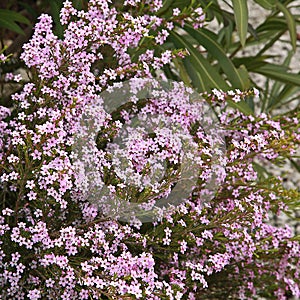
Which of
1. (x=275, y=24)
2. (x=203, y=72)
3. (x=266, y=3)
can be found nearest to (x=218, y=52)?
(x=203, y=72)

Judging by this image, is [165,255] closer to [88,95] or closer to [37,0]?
[88,95]

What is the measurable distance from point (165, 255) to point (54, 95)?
46cm

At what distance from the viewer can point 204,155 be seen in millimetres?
1279

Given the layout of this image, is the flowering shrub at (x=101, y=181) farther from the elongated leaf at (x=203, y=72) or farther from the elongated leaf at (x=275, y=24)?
the elongated leaf at (x=275, y=24)

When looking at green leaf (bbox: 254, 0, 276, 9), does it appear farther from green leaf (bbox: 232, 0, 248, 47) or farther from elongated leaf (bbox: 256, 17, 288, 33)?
elongated leaf (bbox: 256, 17, 288, 33)

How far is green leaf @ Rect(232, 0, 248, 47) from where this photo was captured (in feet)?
4.93

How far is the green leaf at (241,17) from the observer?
1503 millimetres

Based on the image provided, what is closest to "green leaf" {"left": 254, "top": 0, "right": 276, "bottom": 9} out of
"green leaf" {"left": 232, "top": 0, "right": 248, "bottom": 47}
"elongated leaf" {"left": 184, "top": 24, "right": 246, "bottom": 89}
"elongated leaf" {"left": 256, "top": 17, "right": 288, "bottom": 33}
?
"green leaf" {"left": 232, "top": 0, "right": 248, "bottom": 47}

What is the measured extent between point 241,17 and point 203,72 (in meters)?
0.25

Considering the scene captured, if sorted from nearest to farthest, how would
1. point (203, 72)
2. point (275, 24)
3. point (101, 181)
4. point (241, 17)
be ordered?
point (101, 181) → point (241, 17) → point (203, 72) → point (275, 24)

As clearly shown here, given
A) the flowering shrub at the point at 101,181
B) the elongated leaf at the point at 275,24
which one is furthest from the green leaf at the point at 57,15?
the elongated leaf at the point at 275,24

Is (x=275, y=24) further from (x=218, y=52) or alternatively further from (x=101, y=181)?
(x=101, y=181)

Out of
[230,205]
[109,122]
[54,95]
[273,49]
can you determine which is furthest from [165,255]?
[273,49]

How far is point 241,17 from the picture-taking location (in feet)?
4.96
